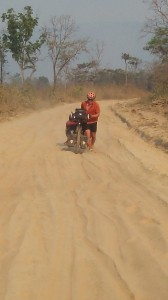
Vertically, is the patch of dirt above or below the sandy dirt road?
below

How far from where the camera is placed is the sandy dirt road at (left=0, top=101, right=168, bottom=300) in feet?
14.1

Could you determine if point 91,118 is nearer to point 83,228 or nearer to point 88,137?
point 88,137

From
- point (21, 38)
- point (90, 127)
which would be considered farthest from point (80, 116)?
point (21, 38)

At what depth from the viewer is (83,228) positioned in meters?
5.87

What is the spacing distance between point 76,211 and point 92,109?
6.66 meters

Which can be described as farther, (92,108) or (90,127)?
(92,108)

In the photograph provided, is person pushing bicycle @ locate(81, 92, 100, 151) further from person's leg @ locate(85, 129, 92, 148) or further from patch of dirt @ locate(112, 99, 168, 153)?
patch of dirt @ locate(112, 99, 168, 153)

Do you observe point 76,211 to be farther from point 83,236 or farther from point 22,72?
point 22,72

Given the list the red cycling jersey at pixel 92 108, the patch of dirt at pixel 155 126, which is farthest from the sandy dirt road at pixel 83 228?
the patch of dirt at pixel 155 126

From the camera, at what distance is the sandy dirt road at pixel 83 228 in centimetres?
430

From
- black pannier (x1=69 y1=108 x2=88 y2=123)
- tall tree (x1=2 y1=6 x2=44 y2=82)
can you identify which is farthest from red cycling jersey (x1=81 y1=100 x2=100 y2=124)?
tall tree (x1=2 y1=6 x2=44 y2=82)

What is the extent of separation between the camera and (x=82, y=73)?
241ft

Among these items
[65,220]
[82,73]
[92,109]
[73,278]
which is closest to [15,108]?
[92,109]

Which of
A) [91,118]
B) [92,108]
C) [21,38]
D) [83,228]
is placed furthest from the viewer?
[21,38]
